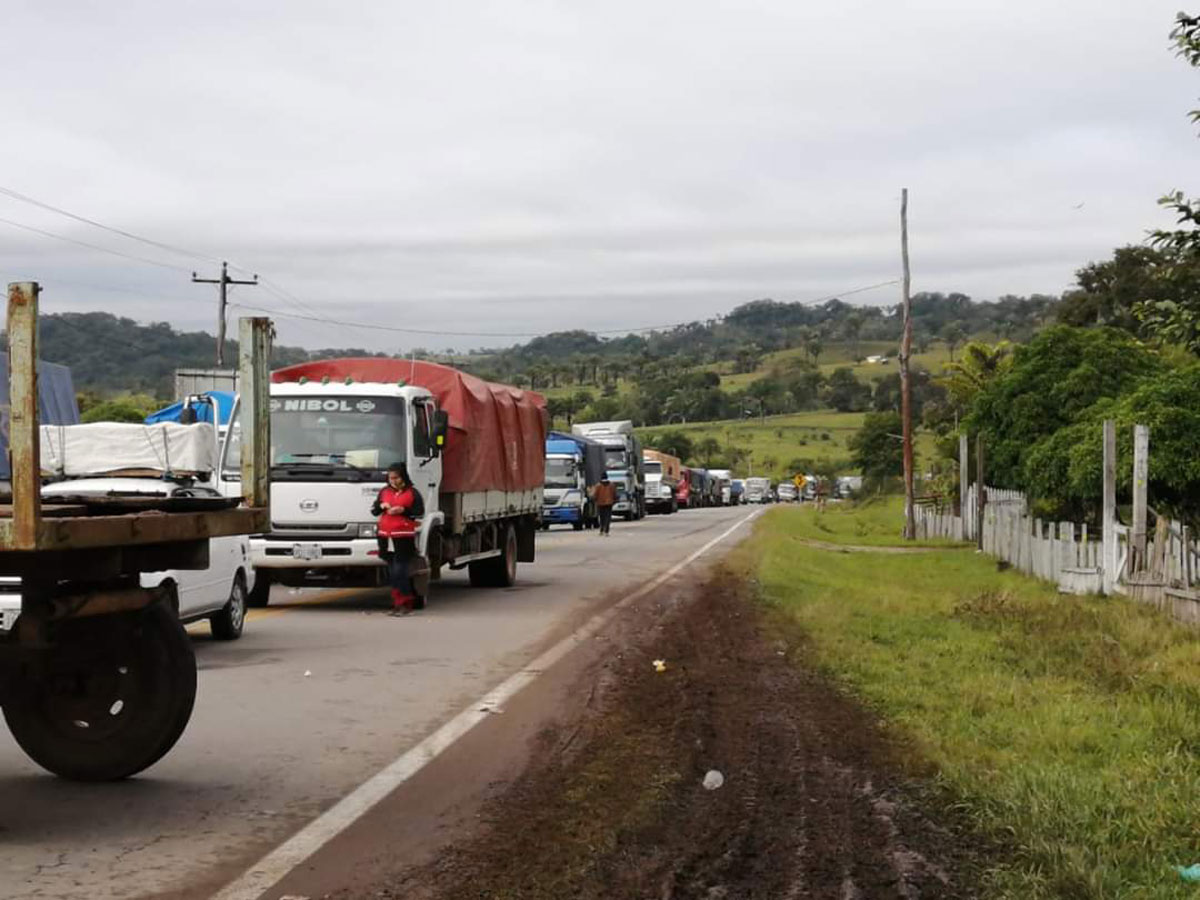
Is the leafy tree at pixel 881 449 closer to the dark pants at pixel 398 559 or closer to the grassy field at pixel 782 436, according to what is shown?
the grassy field at pixel 782 436

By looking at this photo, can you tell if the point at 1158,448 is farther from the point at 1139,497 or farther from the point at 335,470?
the point at 335,470

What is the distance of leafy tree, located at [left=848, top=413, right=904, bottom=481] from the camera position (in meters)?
92.9

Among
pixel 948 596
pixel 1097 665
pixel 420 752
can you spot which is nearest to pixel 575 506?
pixel 948 596

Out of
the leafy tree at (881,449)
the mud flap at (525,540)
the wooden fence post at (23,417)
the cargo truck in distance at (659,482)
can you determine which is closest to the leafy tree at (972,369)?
the cargo truck in distance at (659,482)

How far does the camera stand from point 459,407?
2095 cm

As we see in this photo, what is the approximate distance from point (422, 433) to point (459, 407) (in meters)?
1.84

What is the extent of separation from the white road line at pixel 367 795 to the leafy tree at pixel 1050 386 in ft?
75.8

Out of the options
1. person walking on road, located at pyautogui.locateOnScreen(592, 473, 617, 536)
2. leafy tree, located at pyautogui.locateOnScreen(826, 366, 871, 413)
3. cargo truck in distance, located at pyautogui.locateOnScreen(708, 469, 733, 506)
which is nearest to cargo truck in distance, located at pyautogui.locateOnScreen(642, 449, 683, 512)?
cargo truck in distance, located at pyautogui.locateOnScreen(708, 469, 733, 506)

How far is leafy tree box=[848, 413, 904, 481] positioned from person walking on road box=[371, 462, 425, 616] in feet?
250

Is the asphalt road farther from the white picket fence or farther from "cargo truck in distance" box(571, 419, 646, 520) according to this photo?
"cargo truck in distance" box(571, 419, 646, 520)

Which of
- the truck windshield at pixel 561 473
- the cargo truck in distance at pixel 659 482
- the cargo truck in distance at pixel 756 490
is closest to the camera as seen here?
the truck windshield at pixel 561 473

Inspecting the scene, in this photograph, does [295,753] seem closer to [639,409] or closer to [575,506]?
[575,506]

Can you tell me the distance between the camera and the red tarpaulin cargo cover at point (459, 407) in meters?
20.6

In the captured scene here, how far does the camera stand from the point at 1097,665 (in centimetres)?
1348
